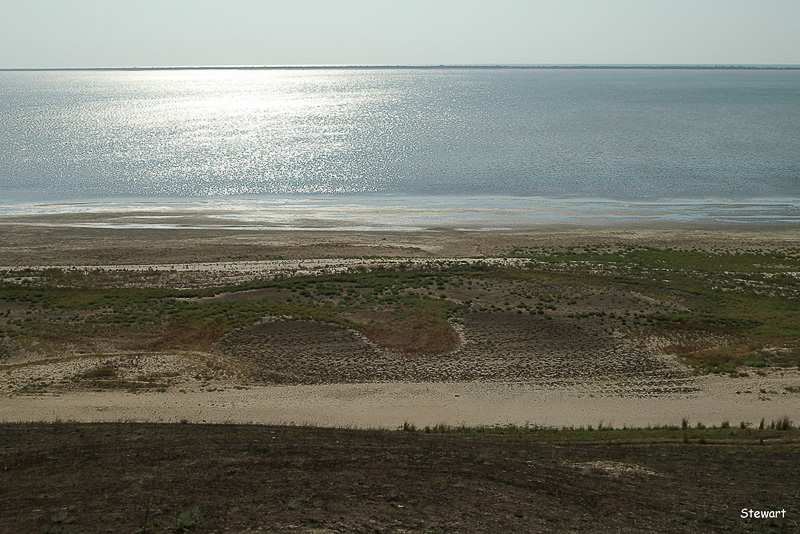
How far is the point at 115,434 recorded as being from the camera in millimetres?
15953

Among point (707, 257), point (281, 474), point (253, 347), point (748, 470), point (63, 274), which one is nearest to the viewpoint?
point (281, 474)

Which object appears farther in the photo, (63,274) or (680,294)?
(63,274)

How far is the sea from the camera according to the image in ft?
189

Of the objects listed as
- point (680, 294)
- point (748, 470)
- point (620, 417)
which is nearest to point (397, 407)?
point (620, 417)

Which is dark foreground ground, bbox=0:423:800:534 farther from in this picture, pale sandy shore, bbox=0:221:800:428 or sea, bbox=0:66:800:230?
sea, bbox=0:66:800:230

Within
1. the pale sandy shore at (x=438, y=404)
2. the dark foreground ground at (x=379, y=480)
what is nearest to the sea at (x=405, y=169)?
the pale sandy shore at (x=438, y=404)

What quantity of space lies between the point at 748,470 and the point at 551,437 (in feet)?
16.1

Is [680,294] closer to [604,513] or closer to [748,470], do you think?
[748,470]

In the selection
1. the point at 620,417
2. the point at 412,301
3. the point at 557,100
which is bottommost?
the point at 620,417

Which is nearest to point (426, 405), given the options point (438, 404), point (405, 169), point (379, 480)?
point (438, 404)

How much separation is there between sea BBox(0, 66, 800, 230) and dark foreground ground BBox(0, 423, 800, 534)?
3669 cm

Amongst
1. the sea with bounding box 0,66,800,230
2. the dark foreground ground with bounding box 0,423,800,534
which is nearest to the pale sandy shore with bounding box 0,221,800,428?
the dark foreground ground with bounding box 0,423,800,534

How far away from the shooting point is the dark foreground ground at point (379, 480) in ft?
37.8

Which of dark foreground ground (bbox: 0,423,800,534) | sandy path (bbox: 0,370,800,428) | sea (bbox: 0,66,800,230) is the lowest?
sandy path (bbox: 0,370,800,428)
